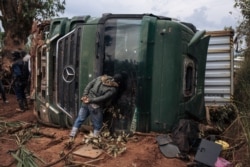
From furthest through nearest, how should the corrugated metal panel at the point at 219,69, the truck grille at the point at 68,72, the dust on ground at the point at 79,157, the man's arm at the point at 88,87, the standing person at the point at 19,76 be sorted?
the standing person at the point at 19,76 < the corrugated metal panel at the point at 219,69 < the truck grille at the point at 68,72 < the man's arm at the point at 88,87 < the dust on ground at the point at 79,157

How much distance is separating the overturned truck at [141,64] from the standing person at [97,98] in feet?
0.81

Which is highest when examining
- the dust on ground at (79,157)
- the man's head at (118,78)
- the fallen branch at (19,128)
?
the man's head at (118,78)

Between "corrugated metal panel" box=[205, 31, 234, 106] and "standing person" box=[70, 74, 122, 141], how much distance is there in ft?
9.56

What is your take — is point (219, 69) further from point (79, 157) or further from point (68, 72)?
point (79, 157)

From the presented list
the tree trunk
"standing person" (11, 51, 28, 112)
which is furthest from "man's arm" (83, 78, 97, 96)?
the tree trunk

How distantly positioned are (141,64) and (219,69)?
289 centimetres

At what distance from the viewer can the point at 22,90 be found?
11234mm

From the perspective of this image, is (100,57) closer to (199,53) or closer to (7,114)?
(199,53)

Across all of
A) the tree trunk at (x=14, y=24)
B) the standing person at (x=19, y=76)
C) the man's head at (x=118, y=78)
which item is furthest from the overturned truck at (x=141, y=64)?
the tree trunk at (x=14, y=24)

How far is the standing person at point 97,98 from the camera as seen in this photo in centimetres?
757

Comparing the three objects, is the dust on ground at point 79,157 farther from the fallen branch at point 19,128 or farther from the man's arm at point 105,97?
the man's arm at point 105,97

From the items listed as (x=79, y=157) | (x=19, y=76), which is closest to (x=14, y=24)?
(x=19, y=76)

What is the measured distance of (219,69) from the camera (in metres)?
9.75

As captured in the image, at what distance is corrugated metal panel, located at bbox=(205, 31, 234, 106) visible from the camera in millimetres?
9617
